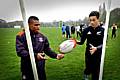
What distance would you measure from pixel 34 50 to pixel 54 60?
22 centimetres

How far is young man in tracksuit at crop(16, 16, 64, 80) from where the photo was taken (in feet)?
23.7

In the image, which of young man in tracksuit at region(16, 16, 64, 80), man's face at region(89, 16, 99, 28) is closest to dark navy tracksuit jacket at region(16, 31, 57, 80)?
young man in tracksuit at region(16, 16, 64, 80)

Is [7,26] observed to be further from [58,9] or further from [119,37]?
[119,37]

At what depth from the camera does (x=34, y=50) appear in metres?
7.23

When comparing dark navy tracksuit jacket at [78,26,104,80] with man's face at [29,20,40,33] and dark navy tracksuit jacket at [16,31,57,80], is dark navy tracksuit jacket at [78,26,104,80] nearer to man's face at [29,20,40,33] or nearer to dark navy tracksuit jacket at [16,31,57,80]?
dark navy tracksuit jacket at [16,31,57,80]

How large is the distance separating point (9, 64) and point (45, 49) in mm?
385

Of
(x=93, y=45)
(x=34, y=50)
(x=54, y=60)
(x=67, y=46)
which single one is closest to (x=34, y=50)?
(x=34, y=50)

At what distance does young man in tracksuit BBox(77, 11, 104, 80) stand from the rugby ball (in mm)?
101

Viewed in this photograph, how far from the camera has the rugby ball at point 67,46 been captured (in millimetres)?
7223

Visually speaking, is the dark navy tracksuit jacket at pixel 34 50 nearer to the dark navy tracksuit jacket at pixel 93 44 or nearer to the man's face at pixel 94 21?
the dark navy tracksuit jacket at pixel 93 44

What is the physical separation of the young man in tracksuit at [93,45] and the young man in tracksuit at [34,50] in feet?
0.90

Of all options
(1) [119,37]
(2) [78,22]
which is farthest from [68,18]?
(1) [119,37]

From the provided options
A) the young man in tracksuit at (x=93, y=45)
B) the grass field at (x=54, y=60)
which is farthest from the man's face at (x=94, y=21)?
the grass field at (x=54, y=60)

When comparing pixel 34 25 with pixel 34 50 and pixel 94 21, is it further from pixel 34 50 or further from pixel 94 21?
pixel 94 21
